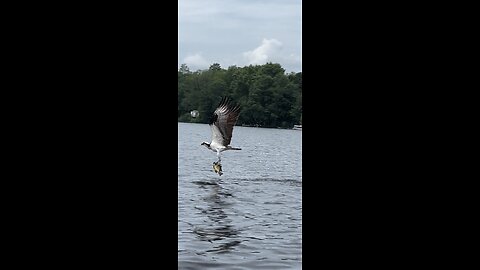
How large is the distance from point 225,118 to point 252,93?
2196cm

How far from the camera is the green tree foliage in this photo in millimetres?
36000

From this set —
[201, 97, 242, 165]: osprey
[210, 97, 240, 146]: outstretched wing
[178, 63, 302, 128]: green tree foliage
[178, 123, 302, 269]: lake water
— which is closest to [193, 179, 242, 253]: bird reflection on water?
[178, 123, 302, 269]: lake water

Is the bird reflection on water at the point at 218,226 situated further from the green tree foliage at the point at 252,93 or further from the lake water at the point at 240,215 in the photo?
the green tree foliage at the point at 252,93

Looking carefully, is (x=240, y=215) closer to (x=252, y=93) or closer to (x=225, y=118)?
(x=225, y=118)

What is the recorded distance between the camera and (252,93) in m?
37.0

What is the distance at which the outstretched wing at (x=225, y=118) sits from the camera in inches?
585

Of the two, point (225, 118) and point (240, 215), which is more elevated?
point (225, 118)

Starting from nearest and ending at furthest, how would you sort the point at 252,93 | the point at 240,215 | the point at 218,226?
the point at 218,226 < the point at 240,215 < the point at 252,93

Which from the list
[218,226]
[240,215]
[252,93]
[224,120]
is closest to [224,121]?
[224,120]

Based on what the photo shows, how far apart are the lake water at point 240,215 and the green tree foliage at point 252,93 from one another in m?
4.16

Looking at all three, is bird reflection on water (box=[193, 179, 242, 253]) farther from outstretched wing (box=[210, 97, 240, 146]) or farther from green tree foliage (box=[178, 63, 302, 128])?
green tree foliage (box=[178, 63, 302, 128])
